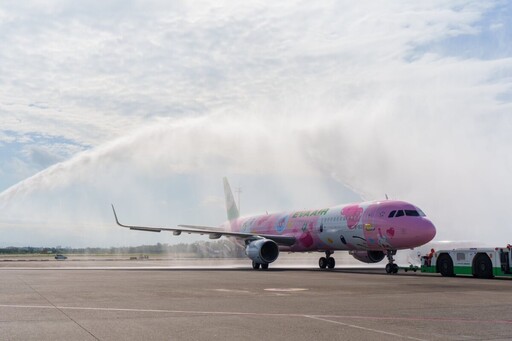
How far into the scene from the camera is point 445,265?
32312 mm

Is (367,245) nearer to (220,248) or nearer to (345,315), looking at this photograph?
(345,315)

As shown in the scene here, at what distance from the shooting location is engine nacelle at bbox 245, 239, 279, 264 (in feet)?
141

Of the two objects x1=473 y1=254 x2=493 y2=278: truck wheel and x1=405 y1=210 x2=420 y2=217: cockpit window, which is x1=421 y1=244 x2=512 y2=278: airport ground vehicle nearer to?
x1=473 y1=254 x2=493 y2=278: truck wheel

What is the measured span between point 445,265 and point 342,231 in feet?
30.0

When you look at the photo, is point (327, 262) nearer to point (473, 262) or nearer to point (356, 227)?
point (356, 227)

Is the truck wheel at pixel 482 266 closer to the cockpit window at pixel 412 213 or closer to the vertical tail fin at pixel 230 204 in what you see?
the cockpit window at pixel 412 213

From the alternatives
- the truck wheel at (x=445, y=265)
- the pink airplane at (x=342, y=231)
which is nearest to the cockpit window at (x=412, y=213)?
the pink airplane at (x=342, y=231)

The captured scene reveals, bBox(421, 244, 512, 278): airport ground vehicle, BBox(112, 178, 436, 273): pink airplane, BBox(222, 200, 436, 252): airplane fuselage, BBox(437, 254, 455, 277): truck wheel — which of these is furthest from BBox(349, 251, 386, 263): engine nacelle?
BBox(437, 254, 455, 277): truck wheel

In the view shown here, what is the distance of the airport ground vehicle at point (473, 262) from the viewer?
28.7m

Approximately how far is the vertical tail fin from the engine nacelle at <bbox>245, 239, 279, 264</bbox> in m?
20.9

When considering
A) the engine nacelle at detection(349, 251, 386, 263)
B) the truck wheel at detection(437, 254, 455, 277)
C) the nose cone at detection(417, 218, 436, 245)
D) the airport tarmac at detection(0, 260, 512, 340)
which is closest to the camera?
the airport tarmac at detection(0, 260, 512, 340)

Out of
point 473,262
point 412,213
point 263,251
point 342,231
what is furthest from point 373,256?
point 473,262

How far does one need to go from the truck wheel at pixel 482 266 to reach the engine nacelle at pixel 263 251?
53.6 feet

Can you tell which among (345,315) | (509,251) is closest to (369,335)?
(345,315)
